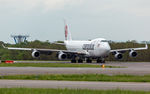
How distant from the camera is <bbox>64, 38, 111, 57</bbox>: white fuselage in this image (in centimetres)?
6856

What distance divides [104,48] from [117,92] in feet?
158

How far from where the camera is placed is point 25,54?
4063 inches

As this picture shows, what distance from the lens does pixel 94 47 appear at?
232 feet

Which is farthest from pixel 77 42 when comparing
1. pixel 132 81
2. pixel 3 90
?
pixel 3 90

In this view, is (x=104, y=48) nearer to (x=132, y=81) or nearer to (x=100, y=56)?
(x=100, y=56)

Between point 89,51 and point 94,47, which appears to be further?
point 89,51

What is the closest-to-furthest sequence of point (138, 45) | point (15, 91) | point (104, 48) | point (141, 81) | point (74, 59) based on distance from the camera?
point (15, 91) < point (141, 81) < point (104, 48) < point (74, 59) < point (138, 45)

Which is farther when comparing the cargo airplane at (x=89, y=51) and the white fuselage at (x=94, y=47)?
the cargo airplane at (x=89, y=51)

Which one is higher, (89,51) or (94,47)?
(94,47)

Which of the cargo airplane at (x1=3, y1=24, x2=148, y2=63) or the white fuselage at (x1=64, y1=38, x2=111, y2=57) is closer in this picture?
the white fuselage at (x1=64, y1=38, x2=111, y2=57)

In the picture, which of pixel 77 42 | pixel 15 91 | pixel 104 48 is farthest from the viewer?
pixel 77 42

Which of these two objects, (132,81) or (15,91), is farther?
(132,81)

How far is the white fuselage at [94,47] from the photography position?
68.6 m

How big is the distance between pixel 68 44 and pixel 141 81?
53.6 meters
